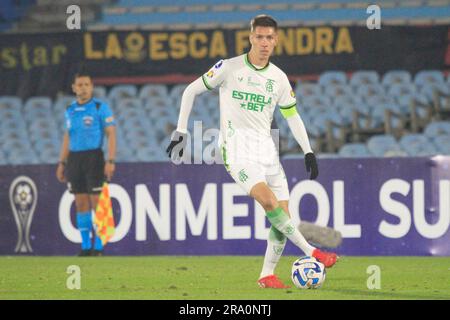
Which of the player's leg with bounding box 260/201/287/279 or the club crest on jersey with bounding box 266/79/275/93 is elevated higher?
the club crest on jersey with bounding box 266/79/275/93

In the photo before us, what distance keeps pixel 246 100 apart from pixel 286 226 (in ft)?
3.34

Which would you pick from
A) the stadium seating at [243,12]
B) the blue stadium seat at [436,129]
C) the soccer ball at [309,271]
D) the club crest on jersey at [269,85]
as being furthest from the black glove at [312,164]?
the stadium seating at [243,12]

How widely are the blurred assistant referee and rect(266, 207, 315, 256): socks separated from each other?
14.4ft

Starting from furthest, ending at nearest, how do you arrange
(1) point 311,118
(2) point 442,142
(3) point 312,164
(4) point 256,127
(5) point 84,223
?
1. (1) point 311,118
2. (2) point 442,142
3. (5) point 84,223
4. (3) point 312,164
5. (4) point 256,127

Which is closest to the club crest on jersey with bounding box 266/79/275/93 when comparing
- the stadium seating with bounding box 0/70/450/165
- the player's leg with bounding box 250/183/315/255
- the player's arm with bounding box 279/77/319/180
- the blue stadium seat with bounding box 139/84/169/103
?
the player's arm with bounding box 279/77/319/180

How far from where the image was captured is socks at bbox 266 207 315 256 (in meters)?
8.35

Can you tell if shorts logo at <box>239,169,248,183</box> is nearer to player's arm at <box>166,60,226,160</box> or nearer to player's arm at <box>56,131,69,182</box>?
player's arm at <box>166,60,226,160</box>

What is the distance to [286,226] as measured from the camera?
330 inches

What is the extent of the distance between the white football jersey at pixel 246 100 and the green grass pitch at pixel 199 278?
3.79 ft

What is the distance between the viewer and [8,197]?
42.6 feet

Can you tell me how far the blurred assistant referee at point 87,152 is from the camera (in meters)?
12.5

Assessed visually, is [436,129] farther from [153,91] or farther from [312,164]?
[312,164]

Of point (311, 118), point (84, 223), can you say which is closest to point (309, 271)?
point (84, 223)

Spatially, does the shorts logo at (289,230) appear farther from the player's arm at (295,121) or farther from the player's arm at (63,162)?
the player's arm at (63,162)
